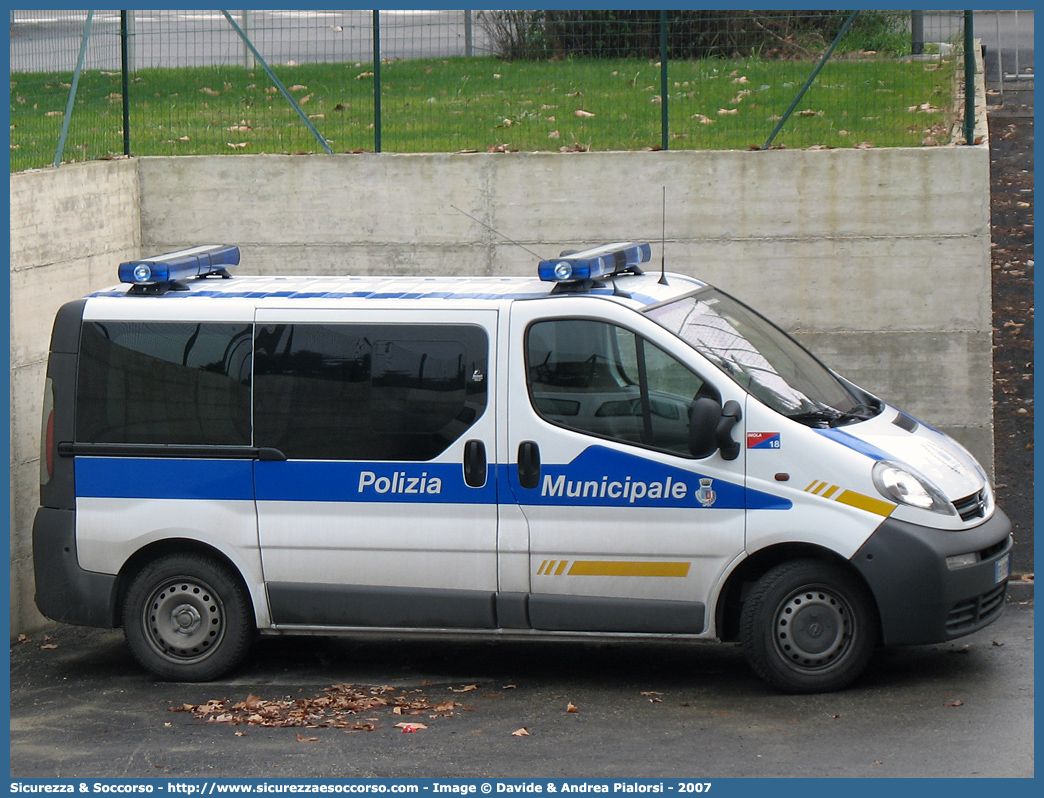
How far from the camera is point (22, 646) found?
921 cm

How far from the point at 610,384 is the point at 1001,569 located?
233 cm

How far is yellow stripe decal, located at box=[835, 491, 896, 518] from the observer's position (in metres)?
6.96

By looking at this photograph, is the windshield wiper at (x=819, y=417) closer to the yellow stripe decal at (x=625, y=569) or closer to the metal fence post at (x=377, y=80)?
the yellow stripe decal at (x=625, y=569)

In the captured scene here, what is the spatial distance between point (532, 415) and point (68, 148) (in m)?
5.21

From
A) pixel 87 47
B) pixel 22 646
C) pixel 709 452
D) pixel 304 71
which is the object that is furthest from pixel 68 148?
pixel 709 452

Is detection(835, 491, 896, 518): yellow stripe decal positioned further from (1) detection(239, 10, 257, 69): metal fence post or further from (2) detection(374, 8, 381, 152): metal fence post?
(1) detection(239, 10, 257, 69): metal fence post

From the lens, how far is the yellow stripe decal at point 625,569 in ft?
23.9

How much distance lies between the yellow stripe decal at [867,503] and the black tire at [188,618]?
11.3ft

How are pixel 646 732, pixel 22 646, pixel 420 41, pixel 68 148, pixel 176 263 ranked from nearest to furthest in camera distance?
pixel 646 732 < pixel 176 263 < pixel 22 646 < pixel 68 148 < pixel 420 41

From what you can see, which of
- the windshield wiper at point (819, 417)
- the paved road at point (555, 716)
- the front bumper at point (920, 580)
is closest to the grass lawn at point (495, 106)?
the windshield wiper at point (819, 417)

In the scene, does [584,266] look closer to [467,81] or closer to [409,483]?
[409,483]

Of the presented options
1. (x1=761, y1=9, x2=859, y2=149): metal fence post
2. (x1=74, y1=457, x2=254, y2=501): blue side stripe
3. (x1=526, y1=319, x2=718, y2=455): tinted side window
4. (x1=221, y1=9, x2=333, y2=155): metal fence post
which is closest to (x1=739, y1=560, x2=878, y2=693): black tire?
(x1=526, y1=319, x2=718, y2=455): tinted side window

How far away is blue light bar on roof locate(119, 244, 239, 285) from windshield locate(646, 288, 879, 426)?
9.44ft

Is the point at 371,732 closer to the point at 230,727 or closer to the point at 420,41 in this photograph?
the point at 230,727
